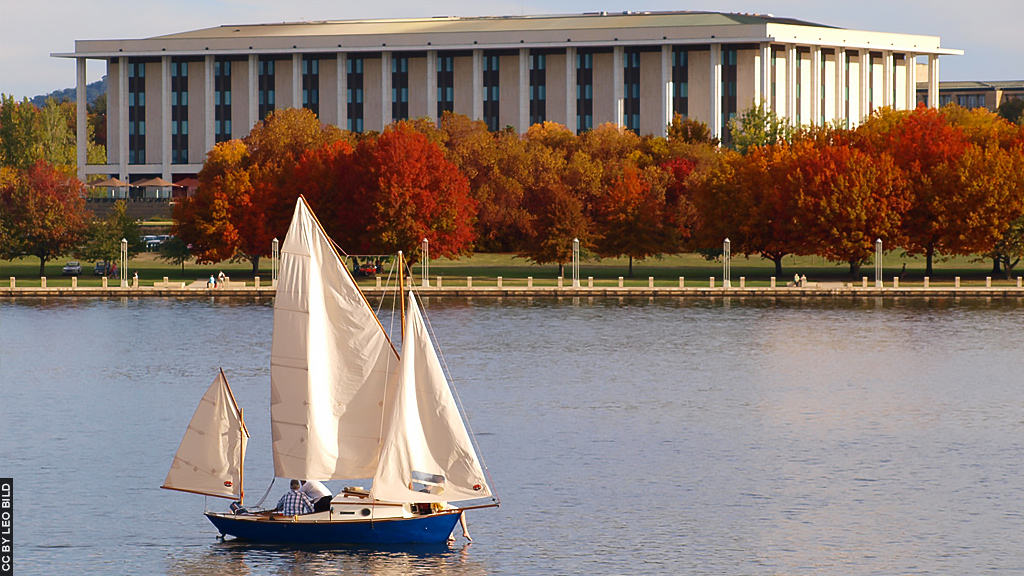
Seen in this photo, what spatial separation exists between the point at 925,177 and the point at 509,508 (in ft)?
271

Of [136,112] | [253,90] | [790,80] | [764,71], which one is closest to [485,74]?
[253,90]

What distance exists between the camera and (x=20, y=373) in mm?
71375

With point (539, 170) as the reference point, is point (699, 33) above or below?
above

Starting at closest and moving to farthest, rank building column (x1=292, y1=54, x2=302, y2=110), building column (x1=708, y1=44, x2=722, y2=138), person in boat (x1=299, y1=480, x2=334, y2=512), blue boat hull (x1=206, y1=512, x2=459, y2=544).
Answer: blue boat hull (x1=206, y1=512, x2=459, y2=544) → person in boat (x1=299, y1=480, x2=334, y2=512) → building column (x1=708, y1=44, x2=722, y2=138) → building column (x1=292, y1=54, x2=302, y2=110)

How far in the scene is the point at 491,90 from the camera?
184500 mm

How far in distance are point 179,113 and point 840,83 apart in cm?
8364

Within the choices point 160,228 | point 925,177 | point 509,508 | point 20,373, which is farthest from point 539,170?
point 509,508

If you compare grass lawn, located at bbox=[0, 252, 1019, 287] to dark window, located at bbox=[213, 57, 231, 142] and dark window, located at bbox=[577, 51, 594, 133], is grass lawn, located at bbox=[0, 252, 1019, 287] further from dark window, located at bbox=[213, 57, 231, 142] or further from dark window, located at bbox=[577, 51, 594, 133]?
dark window, located at bbox=[213, 57, 231, 142]

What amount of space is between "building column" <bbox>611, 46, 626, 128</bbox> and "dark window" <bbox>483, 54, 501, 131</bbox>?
1415cm

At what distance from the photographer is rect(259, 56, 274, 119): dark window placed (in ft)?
620

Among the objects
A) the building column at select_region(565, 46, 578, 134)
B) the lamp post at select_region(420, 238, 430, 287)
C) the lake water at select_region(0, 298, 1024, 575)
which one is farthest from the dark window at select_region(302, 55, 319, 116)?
the lake water at select_region(0, 298, 1024, 575)

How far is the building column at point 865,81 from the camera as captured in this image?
19388cm

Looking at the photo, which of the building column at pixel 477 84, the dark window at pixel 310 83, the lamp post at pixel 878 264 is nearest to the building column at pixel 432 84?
the building column at pixel 477 84

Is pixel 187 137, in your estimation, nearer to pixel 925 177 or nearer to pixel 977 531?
pixel 925 177
